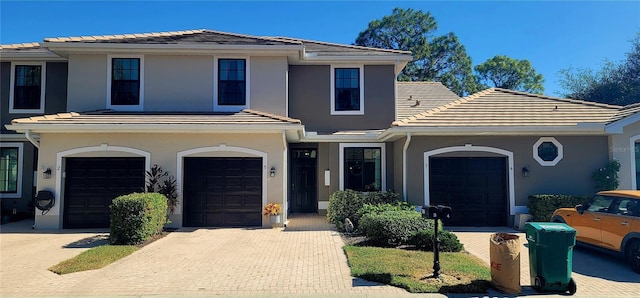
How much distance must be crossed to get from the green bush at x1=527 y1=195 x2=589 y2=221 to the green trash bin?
5505 millimetres

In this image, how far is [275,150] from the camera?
11.6 m

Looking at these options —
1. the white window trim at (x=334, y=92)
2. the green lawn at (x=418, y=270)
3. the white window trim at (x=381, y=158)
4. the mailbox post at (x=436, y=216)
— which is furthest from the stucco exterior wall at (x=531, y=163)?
the mailbox post at (x=436, y=216)

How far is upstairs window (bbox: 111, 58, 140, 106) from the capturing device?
13375 mm

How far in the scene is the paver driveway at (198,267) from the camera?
5953 millimetres

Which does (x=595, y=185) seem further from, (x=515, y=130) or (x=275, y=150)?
(x=275, y=150)

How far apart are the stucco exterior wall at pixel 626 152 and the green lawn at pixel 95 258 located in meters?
14.1

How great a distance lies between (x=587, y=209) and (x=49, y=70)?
18299 millimetres

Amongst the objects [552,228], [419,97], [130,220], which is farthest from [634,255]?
[419,97]

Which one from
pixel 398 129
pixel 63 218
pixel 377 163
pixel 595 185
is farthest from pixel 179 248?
pixel 595 185

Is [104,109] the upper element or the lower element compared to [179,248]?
upper

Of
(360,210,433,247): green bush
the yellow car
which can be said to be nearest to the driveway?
the yellow car

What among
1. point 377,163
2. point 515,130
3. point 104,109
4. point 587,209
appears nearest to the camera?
point 587,209

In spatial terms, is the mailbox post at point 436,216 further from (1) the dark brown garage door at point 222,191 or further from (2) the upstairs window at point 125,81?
(2) the upstairs window at point 125,81

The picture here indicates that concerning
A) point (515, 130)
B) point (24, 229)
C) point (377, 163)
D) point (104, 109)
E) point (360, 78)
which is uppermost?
point (360, 78)
